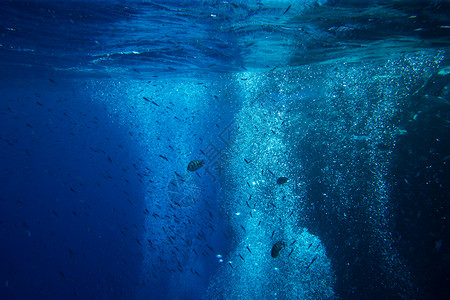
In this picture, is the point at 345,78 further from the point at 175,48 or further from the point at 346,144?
the point at 175,48

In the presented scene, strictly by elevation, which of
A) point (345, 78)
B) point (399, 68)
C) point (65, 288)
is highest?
point (399, 68)

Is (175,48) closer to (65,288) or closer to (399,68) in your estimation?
(399,68)

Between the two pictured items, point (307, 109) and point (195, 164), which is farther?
point (307, 109)

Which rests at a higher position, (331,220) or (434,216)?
(434,216)

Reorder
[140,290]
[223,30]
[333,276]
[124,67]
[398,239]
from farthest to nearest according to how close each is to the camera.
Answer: [140,290] < [124,67] < [333,276] < [223,30] < [398,239]

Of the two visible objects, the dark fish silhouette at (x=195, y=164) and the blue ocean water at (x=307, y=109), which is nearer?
the dark fish silhouette at (x=195, y=164)

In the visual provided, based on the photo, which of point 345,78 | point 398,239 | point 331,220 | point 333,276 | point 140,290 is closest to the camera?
point 398,239

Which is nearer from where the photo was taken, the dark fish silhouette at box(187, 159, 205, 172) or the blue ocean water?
the dark fish silhouette at box(187, 159, 205, 172)

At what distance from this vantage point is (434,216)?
8.01m

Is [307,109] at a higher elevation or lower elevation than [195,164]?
lower

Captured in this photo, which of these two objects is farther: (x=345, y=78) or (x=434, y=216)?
(x=345, y=78)

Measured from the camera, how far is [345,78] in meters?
15.8

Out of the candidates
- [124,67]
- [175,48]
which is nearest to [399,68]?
[175,48]

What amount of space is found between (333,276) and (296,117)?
396 inches
